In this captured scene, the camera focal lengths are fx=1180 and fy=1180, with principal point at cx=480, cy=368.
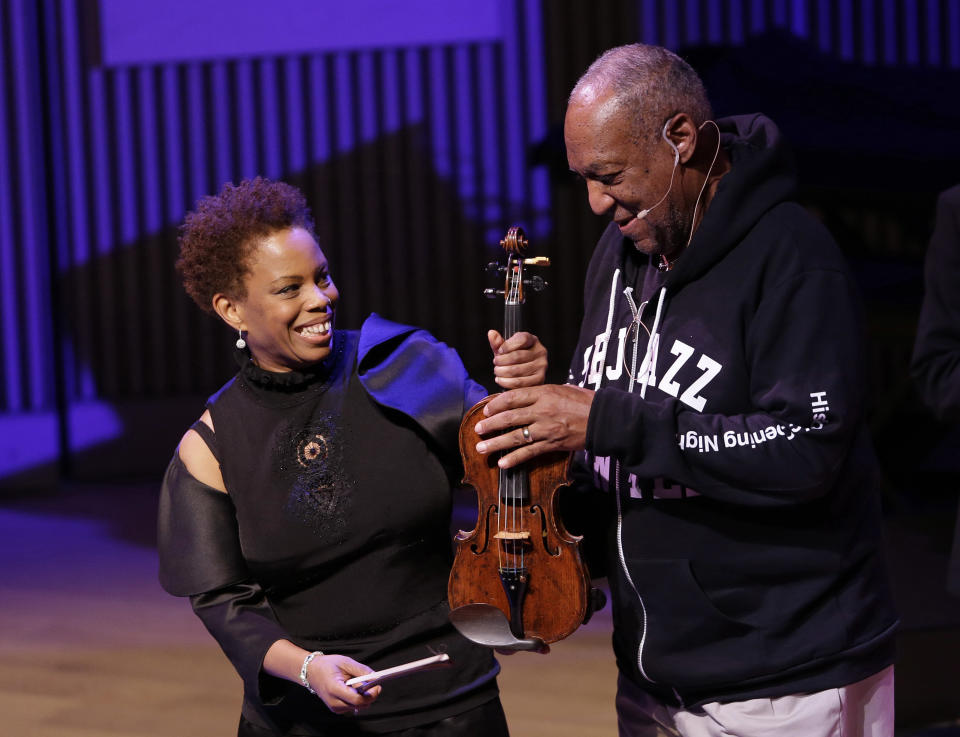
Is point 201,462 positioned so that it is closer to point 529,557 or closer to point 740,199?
point 529,557

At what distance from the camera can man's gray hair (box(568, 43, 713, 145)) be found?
5.40 ft

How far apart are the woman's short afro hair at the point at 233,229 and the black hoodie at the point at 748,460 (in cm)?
71

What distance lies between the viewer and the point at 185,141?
7.51 meters

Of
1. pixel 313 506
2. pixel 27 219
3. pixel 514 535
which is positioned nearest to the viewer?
pixel 514 535

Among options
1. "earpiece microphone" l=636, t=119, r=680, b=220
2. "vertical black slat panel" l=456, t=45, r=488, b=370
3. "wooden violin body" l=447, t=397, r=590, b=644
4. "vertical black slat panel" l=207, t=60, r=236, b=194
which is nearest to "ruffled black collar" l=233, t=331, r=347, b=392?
"wooden violin body" l=447, t=397, r=590, b=644

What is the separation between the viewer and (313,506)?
6.68 feet

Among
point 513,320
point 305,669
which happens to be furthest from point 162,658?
point 513,320

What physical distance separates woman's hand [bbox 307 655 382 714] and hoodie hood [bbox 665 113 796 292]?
0.76 meters

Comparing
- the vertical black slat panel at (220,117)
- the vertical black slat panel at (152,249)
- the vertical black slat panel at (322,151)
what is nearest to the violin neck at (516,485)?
the vertical black slat panel at (322,151)

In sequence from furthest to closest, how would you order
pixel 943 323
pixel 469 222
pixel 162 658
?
pixel 469 222
pixel 162 658
pixel 943 323

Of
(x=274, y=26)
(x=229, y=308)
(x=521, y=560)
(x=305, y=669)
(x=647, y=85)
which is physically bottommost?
(x=305, y=669)

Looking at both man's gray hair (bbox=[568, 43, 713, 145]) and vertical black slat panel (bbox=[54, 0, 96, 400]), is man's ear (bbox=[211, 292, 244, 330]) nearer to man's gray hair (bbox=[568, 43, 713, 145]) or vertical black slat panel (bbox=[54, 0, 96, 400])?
man's gray hair (bbox=[568, 43, 713, 145])

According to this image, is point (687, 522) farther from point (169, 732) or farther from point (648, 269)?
point (169, 732)

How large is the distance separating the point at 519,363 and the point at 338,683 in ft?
1.89
